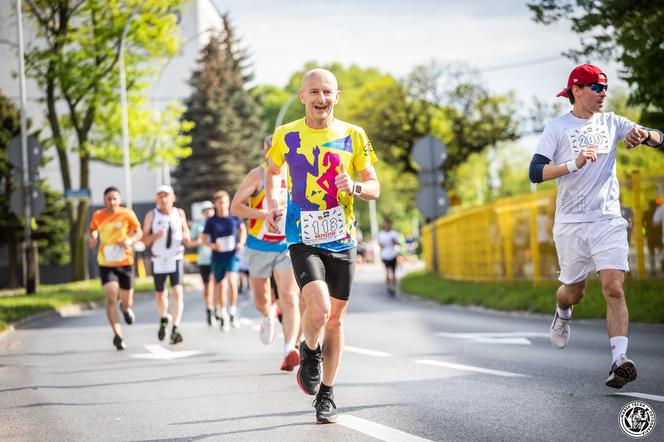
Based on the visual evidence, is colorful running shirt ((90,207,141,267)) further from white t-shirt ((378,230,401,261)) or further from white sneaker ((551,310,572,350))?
white t-shirt ((378,230,401,261))

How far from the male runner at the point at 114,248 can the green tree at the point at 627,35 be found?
8.72 meters

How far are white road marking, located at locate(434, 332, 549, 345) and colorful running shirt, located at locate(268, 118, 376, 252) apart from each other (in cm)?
571

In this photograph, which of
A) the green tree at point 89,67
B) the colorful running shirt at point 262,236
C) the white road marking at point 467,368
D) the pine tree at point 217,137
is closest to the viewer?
the white road marking at point 467,368

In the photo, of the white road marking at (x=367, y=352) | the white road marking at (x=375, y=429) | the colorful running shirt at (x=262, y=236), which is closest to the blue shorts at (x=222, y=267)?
the white road marking at (x=367, y=352)

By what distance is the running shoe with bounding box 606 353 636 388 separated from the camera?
7.06 meters

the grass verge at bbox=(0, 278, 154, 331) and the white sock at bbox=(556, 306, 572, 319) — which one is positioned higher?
the white sock at bbox=(556, 306, 572, 319)

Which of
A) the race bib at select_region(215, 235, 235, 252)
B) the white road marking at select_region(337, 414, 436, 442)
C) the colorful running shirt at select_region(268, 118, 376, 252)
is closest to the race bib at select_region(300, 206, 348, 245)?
the colorful running shirt at select_region(268, 118, 376, 252)

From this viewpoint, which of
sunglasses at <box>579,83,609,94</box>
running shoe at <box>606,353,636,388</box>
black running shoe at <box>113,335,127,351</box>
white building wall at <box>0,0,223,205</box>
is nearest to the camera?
running shoe at <box>606,353,636,388</box>

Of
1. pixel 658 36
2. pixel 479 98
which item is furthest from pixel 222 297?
pixel 479 98

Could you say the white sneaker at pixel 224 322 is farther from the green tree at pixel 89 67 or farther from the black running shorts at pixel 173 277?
the green tree at pixel 89 67

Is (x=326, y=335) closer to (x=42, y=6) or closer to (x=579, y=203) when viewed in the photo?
(x=579, y=203)

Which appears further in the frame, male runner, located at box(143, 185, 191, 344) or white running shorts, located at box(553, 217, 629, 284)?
male runner, located at box(143, 185, 191, 344)

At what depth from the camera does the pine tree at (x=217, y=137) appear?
217ft

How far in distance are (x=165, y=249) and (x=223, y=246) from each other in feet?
8.05
